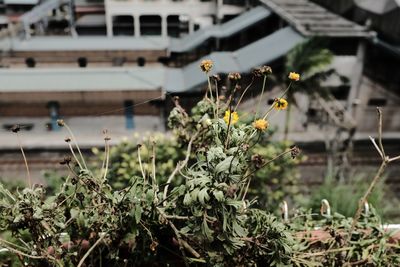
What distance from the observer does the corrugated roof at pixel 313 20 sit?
492 inches

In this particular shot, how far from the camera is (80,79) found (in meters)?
12.8

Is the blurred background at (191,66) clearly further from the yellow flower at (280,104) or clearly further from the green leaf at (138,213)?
the green leaf at (138,213)

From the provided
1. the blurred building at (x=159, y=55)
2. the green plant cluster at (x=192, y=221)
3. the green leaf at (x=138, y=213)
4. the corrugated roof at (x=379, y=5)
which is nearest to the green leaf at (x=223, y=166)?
the green plant cluster at (x=192, y=221)

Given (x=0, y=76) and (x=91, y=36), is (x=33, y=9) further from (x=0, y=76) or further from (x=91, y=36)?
(x=0, y=76)

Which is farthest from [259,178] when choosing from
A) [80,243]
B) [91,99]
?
[91,99]

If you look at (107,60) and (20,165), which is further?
(107,60)

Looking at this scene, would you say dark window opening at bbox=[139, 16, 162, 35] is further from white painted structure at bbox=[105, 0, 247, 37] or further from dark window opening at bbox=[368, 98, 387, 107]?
dark window opening at bbox=[368, 98, 387, 107]

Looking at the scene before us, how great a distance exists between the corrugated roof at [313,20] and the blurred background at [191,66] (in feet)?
0.18

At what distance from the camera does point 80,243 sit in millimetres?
2102

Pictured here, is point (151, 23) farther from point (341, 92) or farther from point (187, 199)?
point (187, 199)

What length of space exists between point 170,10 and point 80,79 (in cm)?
514

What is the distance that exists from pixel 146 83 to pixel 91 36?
4.52 metres

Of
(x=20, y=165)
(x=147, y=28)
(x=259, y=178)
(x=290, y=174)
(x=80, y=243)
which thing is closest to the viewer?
(x=80, y=243)

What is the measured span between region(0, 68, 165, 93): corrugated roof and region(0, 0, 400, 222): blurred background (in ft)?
0.11
